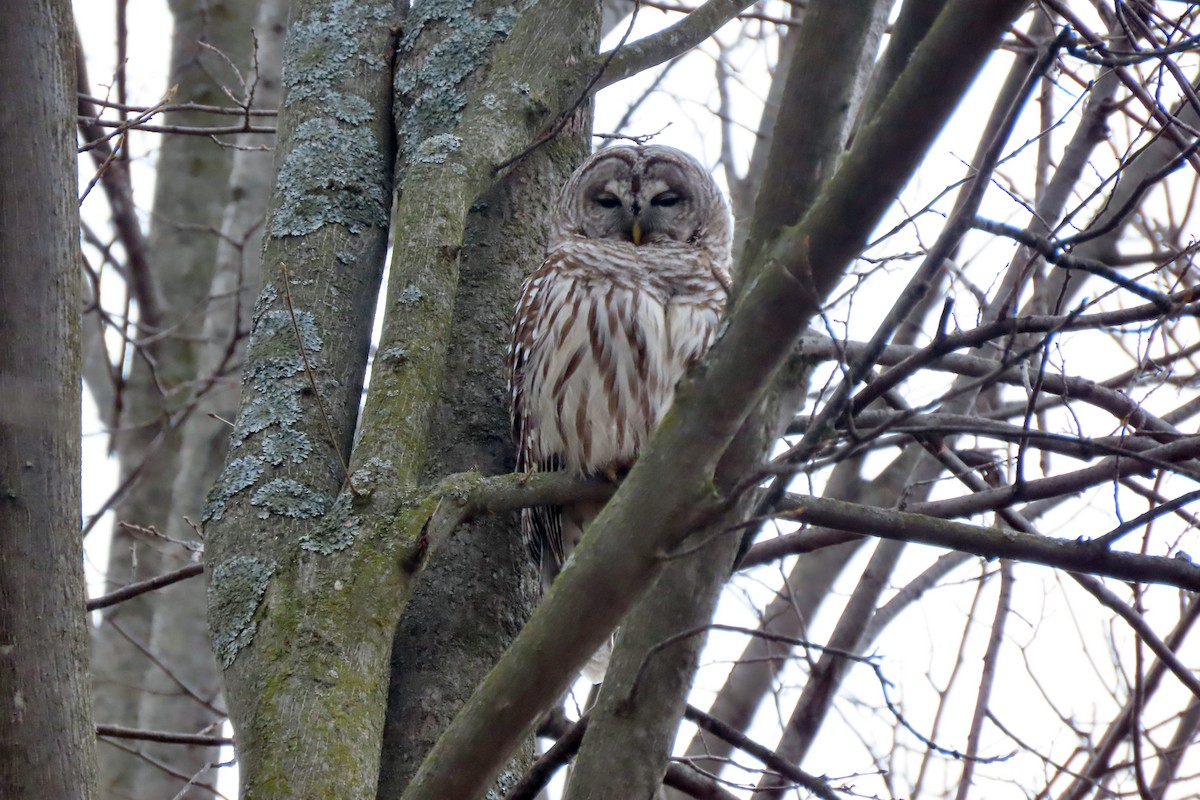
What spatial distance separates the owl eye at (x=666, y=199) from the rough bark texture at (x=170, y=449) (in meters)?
2.34

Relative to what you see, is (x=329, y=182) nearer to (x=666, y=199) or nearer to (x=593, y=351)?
(x=593, y=351)

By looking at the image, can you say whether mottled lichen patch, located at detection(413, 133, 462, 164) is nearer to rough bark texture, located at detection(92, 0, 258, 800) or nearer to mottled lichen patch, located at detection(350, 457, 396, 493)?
mottled lichen patch, located at detection(350, 457, 396, 493)

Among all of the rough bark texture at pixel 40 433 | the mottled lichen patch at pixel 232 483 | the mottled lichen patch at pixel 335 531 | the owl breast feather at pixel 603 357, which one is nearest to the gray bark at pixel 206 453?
the owl breast feather at pixel 603 357

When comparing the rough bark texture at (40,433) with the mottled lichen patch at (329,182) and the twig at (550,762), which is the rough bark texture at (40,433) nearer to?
the twig at (550,762)

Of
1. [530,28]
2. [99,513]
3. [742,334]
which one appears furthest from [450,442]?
[99,513]

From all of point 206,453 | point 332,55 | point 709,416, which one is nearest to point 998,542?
point 709,416

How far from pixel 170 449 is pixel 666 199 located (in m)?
3.89

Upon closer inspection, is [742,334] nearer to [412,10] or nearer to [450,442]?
[450,442]

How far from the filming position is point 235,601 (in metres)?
2.88

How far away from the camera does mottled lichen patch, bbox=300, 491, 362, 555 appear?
2.80m

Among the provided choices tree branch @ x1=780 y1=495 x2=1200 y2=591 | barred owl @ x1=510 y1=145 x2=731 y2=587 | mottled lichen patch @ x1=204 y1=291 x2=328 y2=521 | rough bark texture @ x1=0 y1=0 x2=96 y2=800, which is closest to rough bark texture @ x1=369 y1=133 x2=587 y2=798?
barred owl @ x1=510 y1=145 x2=731 y2=587

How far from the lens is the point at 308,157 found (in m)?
3.65

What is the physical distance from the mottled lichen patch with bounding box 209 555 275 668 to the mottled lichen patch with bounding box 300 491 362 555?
0.14 meters

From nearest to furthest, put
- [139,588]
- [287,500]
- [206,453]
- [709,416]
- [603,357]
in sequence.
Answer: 1. [709,416]
2. [287,500]
3. [139,588]
4. [603,357]
5. [206,453]
